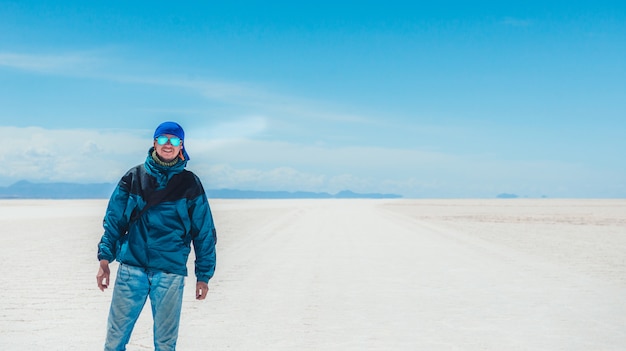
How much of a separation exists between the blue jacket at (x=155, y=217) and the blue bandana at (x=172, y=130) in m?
0.11

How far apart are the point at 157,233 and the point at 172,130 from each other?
25.4 inches

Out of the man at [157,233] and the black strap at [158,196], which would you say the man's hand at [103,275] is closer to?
the man at [157,233]

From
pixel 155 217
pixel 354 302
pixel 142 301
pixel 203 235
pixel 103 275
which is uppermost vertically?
pixel 155 217

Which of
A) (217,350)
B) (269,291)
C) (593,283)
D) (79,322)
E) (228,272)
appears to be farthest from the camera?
(228,272)

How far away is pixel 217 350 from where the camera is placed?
5.89 metres

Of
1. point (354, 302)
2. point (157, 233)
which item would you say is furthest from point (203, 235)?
point (354, 302)

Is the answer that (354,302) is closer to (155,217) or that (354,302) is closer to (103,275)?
(103,275)

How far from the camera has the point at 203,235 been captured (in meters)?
3.98

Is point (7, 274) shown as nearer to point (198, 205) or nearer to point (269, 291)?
point (269, 291)

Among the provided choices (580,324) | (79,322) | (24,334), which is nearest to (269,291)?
(79,322)

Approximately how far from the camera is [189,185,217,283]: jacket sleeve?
3.94 metres

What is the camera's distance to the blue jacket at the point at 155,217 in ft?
12.7

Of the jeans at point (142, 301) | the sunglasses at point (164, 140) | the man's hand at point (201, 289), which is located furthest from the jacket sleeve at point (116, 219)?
the man's hand at point (201, 289)

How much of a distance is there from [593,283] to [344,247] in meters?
7.33
